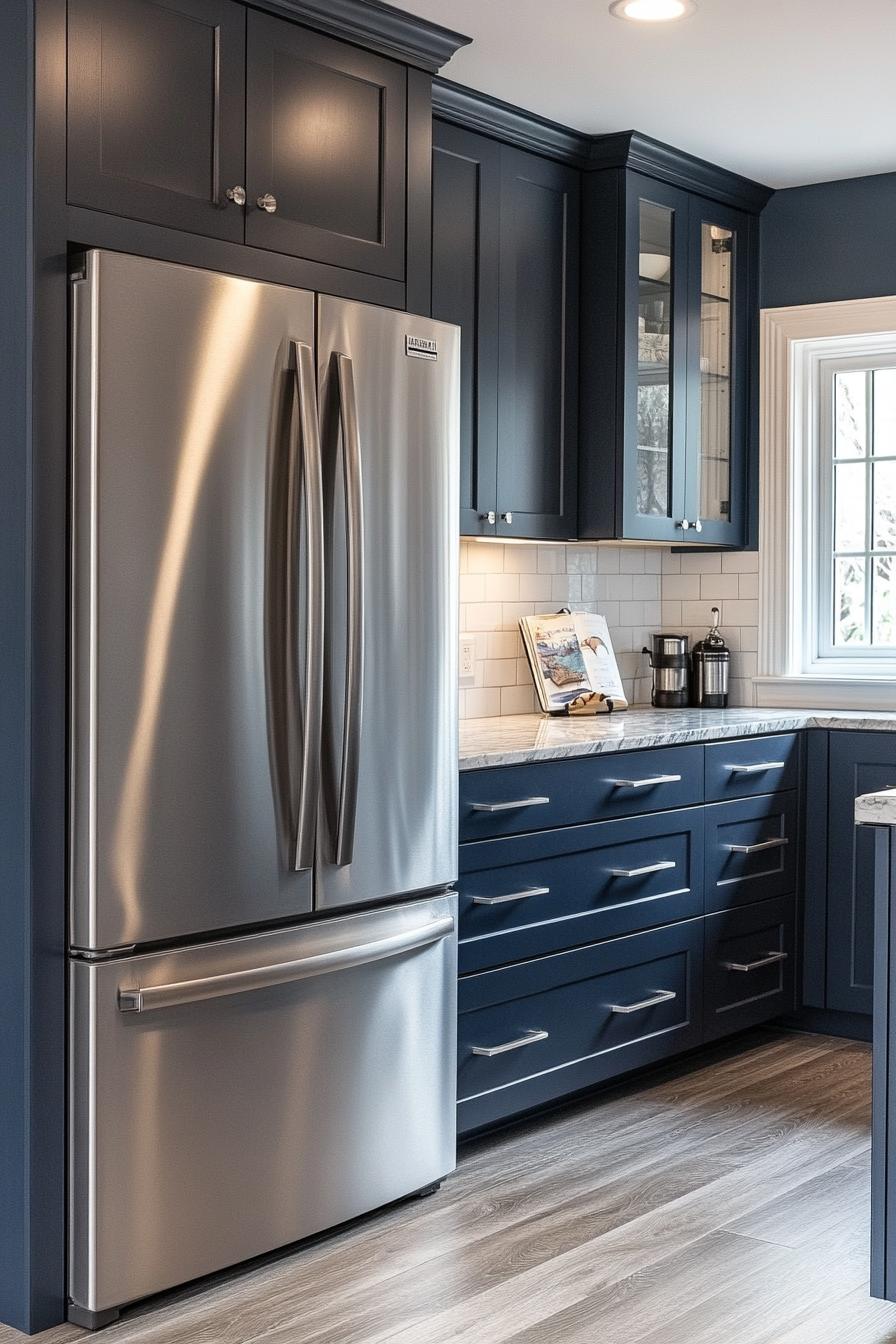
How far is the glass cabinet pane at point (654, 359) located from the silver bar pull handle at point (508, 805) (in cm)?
121

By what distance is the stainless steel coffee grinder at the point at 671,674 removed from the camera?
4.79m

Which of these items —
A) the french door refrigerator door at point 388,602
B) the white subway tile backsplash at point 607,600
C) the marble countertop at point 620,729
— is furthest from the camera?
the white subway tile backsplash at point 607,600

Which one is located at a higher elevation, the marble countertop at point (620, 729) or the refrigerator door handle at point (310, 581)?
the refrigerator door handle at point (310, 581)

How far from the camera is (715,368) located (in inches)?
184

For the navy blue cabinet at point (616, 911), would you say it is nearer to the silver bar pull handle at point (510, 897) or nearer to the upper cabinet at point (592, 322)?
the silver bar pull handle at point (510, 897)

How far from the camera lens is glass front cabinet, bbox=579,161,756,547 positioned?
4.20 m

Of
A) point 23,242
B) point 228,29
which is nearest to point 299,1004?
point 23,242

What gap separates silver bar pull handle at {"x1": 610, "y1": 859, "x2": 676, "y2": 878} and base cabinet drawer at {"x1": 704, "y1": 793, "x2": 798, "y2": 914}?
8.4 inches

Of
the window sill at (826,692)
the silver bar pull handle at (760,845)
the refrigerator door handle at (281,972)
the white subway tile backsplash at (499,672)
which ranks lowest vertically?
the refrigerator door handle at (281,972)

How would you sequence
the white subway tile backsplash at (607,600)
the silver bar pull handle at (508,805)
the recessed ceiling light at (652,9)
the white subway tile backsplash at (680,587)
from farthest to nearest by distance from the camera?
the white subway tile backsplash at (680,587) < the white subway tile backsplash at (607,600) < the silver bar pull handle at (508,805) < the recessed ceiling light at (652,9)

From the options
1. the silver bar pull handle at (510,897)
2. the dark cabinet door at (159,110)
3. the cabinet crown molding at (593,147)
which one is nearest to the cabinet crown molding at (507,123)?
the cabinet crown molding at (593,147)

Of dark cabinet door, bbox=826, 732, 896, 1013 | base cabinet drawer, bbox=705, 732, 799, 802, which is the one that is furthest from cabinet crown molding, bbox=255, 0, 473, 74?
dark cabinet door, bbox=826, 732, 896, 1013

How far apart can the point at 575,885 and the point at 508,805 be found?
1.13 feet

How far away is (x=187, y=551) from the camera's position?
258 centimetres
